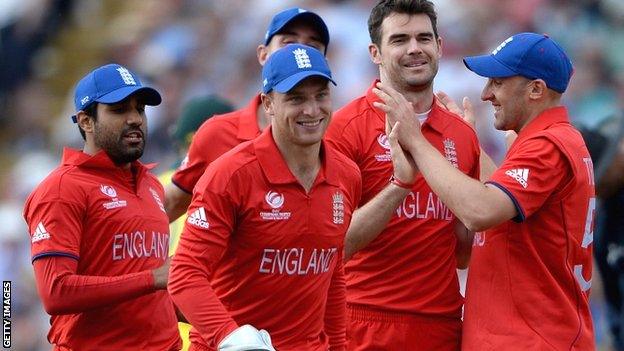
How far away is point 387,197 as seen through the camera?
17.5ft

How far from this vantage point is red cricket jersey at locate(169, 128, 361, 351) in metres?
4.68

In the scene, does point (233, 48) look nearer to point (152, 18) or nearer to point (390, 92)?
point (152, 18)

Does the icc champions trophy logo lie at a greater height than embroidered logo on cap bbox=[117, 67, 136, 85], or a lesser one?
lesser

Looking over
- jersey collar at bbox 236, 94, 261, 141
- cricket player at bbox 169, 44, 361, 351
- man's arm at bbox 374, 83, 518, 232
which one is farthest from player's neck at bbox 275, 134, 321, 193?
jersey collar at bbox 236, 94, 261, 141

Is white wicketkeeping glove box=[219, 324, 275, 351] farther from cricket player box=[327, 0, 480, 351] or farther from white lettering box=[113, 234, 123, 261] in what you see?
white lettering box=[113, 234, 123, 261]

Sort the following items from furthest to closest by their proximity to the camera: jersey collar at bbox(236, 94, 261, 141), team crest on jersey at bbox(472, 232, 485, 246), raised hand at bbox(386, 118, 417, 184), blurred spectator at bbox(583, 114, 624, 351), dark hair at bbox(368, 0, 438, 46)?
blurred spectator at bbox(583, 114, 624, 351)
jersey collar at bbox(236, 94, 261, 141)
dark hair at bbox(368, 0, 438, 46)
team crest on jersey at bbox(472, 232, 485, 246)
raised hand at bbox(386, 118, 417, 184)

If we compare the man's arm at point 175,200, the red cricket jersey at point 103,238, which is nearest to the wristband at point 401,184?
the red cricket jersey at point 103,238

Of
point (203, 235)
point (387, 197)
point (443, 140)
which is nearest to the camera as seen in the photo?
point (203, 235)

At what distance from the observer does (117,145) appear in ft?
19.0

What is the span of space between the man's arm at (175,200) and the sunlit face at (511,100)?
6.89 ft

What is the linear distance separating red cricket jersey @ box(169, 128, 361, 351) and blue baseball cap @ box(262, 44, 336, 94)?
0.80ft

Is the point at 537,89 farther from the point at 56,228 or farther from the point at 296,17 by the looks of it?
the point at 56,228

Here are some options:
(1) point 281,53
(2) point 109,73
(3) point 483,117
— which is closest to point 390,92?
(1) point 281,53

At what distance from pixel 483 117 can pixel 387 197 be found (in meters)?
4.07
